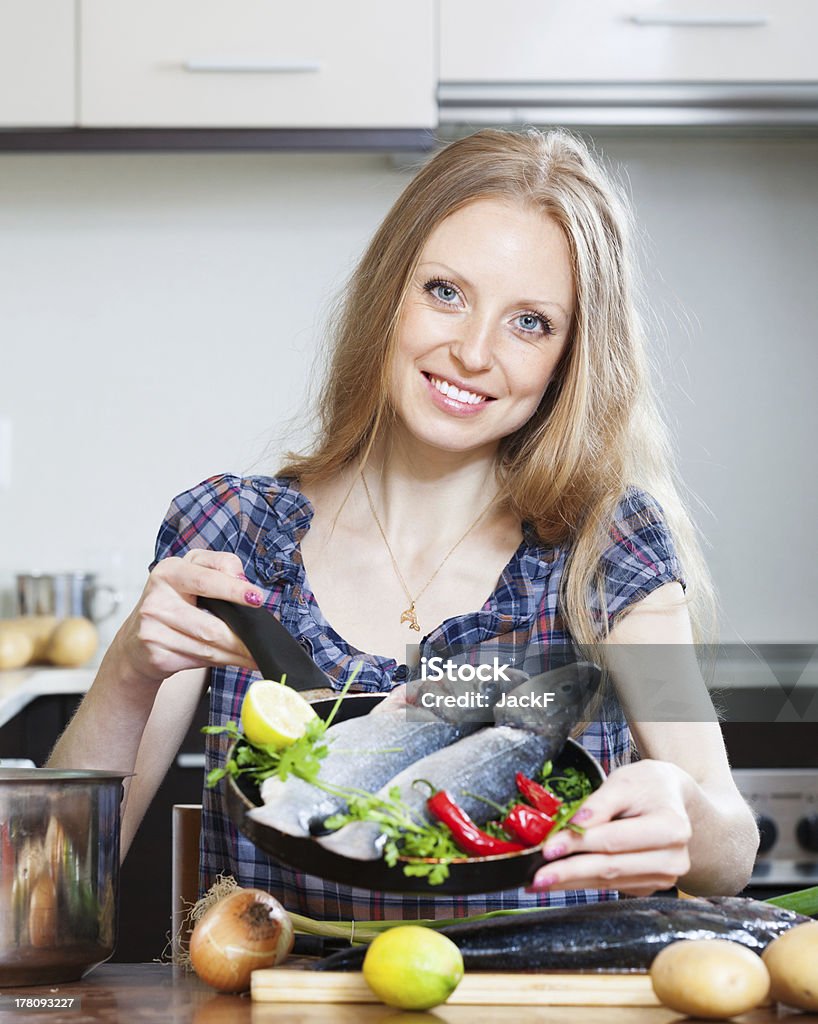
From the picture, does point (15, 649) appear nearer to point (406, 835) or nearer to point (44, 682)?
point (44, 682)

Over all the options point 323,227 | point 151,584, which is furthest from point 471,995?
point 323,227

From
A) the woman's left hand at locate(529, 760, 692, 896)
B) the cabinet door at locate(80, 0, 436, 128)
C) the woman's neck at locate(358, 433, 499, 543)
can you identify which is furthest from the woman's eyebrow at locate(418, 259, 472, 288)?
the cabinet door at locate(80, 0, 436, 128)

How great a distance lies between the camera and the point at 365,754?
0.75m

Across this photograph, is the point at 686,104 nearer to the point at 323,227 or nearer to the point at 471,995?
the point at 323,227

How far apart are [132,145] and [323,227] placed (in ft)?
1.40

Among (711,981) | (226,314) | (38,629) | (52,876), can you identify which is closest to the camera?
(711,981)

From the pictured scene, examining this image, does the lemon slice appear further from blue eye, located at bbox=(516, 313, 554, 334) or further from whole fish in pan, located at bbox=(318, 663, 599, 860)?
blue eye, located at bbox=(516, 313, 554, 334)

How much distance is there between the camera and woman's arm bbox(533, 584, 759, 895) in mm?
703

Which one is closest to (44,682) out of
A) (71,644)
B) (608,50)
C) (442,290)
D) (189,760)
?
(71,644)

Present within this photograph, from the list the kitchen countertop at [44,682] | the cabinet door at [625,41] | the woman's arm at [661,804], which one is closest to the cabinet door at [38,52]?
the cabinet door at [625,41]

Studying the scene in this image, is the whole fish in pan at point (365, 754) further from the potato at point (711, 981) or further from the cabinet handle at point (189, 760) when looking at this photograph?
the cabinet handle at point (189, 760)

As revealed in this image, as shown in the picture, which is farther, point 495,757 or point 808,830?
point 808,830

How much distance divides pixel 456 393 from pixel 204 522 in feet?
1.00

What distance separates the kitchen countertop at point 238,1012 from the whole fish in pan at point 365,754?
0.35 feet
